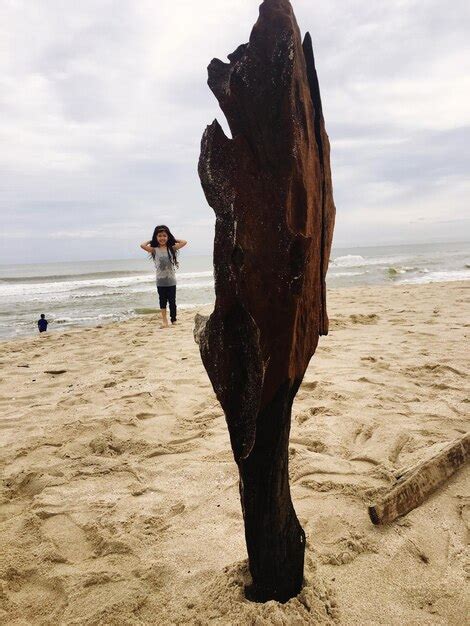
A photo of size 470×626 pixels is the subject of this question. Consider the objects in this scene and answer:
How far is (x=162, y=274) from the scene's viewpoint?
8.59 meters

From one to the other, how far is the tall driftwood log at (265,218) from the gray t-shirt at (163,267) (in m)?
7.32

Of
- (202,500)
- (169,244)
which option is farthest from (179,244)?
(202,500)

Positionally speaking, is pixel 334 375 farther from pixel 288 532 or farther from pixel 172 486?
pixel 288 532

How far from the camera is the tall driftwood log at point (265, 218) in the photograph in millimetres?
1186

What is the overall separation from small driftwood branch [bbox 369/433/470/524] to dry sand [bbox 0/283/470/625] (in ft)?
0.19

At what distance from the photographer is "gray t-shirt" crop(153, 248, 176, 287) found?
854 centimetres

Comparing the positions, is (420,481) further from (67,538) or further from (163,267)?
(163,267)

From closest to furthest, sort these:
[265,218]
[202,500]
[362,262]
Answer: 1. [265,218]
2. [202,500]
3. [362,262]

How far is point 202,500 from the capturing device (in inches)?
95.6

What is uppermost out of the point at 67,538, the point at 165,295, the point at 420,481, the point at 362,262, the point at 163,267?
the point at 362,262

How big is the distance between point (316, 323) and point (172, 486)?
1.71 m

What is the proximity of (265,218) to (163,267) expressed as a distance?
→ 754cm

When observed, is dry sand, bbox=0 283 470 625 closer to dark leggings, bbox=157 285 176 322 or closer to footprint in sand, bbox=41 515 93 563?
footprint in sand, bbox=41 515 93 563

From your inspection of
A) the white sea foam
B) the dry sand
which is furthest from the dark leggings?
the white sea foam
